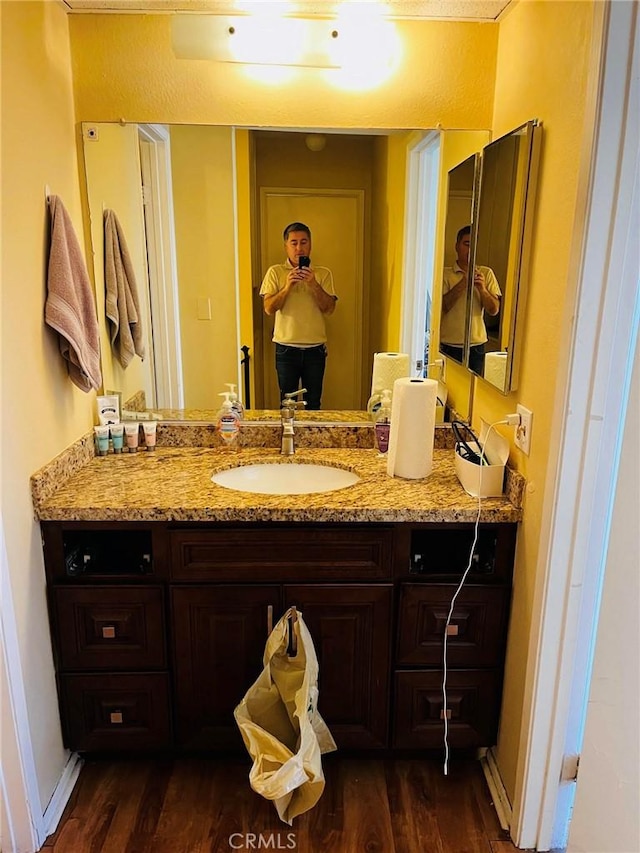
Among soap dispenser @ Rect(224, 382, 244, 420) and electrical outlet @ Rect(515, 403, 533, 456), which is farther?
soap dispenser @ Rect(224, 382, 244, 420)

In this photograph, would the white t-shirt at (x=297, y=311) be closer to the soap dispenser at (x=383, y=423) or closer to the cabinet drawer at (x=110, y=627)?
the soap dispenser at (x=383, y=423)

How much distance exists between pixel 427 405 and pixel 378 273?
0.52 meters

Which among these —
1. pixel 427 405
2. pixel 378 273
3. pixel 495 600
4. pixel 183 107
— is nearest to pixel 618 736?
pixel 495 600

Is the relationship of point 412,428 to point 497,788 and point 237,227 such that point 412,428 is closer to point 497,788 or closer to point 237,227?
point 237,227

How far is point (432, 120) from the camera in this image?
6.39 feet

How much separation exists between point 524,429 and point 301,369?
83 cm

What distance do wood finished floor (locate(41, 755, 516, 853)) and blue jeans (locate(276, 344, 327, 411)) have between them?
119 cm

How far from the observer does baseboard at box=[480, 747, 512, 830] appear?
65.8 inches

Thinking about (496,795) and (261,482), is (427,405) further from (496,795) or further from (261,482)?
(496,795)

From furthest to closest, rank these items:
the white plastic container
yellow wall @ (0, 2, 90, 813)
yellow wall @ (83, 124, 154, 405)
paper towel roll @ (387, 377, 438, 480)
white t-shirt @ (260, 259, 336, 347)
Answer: white t-shirt @ (260, 259, 336, 347), yellow wall @ (83, 124, 154, 405), paper towel roll @ (387, 377, 438, 480), the white plastic container, yellow wall @ (0, 2, 90, 813)

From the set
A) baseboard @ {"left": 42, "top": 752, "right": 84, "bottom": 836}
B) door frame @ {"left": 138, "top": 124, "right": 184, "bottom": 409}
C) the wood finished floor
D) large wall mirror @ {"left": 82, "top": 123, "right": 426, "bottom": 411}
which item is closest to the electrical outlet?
large wall mirror @ {"left": 82, "top": 123, "right": 426, "bottom": 411}

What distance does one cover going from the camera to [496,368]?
5.70ft

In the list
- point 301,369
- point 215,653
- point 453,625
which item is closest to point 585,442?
point 453,625

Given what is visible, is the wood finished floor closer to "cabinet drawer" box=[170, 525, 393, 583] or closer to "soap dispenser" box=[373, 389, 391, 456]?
"cabinet drawer" box=[170, 525, 393, 583]
